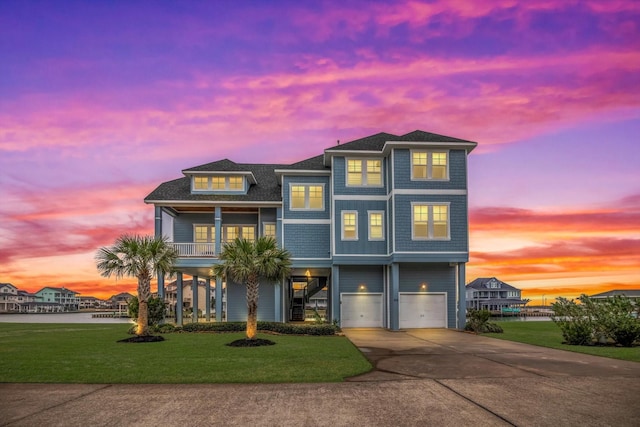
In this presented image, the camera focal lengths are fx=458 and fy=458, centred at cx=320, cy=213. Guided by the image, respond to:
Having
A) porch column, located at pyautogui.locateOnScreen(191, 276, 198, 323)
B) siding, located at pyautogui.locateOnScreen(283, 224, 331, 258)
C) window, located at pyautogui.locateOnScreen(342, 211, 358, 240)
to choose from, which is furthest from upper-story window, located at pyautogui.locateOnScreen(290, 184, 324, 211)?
porch column, located at pyautogui.locateOnScreen(191, 276, 198, 323)

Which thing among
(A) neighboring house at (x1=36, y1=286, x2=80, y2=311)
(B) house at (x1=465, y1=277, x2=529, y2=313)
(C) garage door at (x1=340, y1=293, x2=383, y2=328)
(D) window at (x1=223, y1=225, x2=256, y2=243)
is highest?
(D) window at (x1=223, y1=225, x2=256, y2=243)

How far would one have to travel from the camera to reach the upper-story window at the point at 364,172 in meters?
27.3

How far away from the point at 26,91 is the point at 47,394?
19.1 metres

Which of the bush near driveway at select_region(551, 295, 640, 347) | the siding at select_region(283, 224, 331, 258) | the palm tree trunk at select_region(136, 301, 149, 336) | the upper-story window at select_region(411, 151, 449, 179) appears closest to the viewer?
the bush near driveway at select_region(551, 295, 640, 347)

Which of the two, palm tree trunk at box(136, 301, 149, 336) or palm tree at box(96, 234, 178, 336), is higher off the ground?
palm tree at box(96, 234, 178, 336)

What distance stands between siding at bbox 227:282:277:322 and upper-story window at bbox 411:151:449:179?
11.7 metres

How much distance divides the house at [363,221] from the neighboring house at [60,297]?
15675 centimetres

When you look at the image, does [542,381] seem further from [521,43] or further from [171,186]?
[171,186]

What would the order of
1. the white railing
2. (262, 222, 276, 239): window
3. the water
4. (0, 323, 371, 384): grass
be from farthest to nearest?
the water
(262, 222, 276, 239): window
the white railing
(0, 323, 371, 384): grass

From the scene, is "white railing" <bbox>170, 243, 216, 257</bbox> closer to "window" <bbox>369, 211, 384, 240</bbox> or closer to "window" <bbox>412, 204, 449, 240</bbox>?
"window" <bbox>369, 211, 384, 240</bbox>

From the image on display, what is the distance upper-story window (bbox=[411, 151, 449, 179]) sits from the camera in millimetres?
25812

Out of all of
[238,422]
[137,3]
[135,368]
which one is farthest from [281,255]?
[238,422]

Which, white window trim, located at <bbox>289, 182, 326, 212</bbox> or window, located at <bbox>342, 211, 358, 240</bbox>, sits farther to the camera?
white window trim, located at <bbox>289, 182, 326, 212</bbox>

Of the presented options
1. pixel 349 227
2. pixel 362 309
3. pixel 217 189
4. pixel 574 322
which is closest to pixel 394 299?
pixel 362 309
